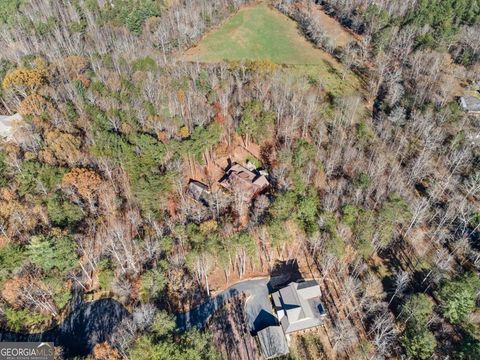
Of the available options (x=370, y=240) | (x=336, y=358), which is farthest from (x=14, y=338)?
(x=370, y=240)

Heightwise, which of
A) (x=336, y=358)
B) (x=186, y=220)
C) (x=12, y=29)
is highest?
(x=12, y=29)

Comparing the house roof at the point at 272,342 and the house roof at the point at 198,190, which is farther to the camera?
the house roof at the point at 198,190

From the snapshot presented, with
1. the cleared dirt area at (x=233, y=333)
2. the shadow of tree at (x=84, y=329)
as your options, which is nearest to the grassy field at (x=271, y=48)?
the cleared dirt area at (x=233, y=333)

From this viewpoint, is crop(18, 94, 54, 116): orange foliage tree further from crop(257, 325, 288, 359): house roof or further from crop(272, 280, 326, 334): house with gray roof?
crop(257, 325, 288, 359): house roof

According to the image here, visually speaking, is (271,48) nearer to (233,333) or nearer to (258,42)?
(258,42)

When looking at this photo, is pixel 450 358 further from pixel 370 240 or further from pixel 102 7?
pixel 102 7

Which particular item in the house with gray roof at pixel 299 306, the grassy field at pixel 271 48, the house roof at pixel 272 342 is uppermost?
the grassy field at pixel 271 48

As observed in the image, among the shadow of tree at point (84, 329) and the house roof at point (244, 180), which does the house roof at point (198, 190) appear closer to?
the house roof at point (244, 180)

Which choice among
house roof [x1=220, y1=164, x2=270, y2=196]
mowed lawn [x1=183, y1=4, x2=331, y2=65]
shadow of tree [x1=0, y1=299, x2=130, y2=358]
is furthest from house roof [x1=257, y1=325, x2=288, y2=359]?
mowed lawn [x1=183, y1=4, x2=331, y2=65]
